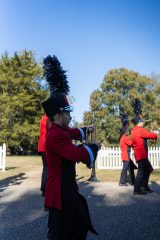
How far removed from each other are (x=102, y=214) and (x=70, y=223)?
9.19 ft

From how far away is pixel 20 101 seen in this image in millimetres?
36750

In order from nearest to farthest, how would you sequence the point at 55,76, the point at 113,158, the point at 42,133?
the point at 55,76 → the point at 42,133 → the point at 113,158

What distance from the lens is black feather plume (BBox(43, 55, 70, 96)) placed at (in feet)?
17.1

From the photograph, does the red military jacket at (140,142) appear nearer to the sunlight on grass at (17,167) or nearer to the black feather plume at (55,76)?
the black feather plume at (55,76)

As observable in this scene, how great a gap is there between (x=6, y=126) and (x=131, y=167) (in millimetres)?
28175

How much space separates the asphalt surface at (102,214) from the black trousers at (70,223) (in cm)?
134

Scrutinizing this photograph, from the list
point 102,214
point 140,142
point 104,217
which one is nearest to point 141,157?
point 140,142

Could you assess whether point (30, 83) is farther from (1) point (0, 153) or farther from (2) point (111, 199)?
(2) point (111, 199)

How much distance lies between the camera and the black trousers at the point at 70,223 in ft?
11.2

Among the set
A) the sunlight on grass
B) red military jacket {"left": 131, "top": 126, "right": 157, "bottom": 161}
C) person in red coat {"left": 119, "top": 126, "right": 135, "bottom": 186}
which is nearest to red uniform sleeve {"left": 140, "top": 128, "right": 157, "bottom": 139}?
red military jacket {"left": 131, "top": 126, "right": 157, "bottom": 161}

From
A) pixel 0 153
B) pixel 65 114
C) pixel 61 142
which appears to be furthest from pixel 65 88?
pixel 0 153

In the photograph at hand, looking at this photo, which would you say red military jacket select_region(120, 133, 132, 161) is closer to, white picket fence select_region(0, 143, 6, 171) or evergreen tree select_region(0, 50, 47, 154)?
white picket fence select_region(0, 143, 6, 171)

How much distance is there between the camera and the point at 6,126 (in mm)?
37312

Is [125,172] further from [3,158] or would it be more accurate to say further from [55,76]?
[3,158]
